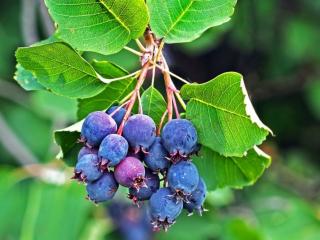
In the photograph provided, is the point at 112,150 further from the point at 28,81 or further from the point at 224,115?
the point at 28,81

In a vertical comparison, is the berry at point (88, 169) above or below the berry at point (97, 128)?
below

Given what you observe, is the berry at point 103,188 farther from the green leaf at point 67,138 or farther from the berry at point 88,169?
the green leaf at point 67,138

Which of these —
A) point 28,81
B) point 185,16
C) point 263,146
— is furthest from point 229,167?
point 263,146

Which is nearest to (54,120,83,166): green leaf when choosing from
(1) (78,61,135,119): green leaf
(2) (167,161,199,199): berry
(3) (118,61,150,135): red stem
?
(1) (78,61,135,119): green leaf

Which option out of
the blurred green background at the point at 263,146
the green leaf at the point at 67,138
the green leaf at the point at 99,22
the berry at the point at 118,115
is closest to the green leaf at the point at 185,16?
the green leaf at the point at 99,22

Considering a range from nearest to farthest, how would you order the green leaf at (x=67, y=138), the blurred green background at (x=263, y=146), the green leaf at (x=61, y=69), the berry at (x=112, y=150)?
the berry at (x=112, y=150), the green leaf at (x=61, y=69), the green leaf at (x=67, y=138), the blurred green background at (x=263, y=146)

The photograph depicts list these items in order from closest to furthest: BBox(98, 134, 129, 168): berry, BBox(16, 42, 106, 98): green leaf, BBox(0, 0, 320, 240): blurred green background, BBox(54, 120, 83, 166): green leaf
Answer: BBox(98, 134, 129, 168): berry
BBox(16, 42, 106, 98): green leaf
BBox(54, 120, 83, 166): green leaf
BBox(0, 0, 320, 240): blurred green background

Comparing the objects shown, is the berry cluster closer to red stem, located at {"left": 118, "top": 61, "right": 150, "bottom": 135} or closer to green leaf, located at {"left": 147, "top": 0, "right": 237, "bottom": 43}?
red stem, located at {"left": 118, "top": 61, "right": 150, "bottom": 135}
